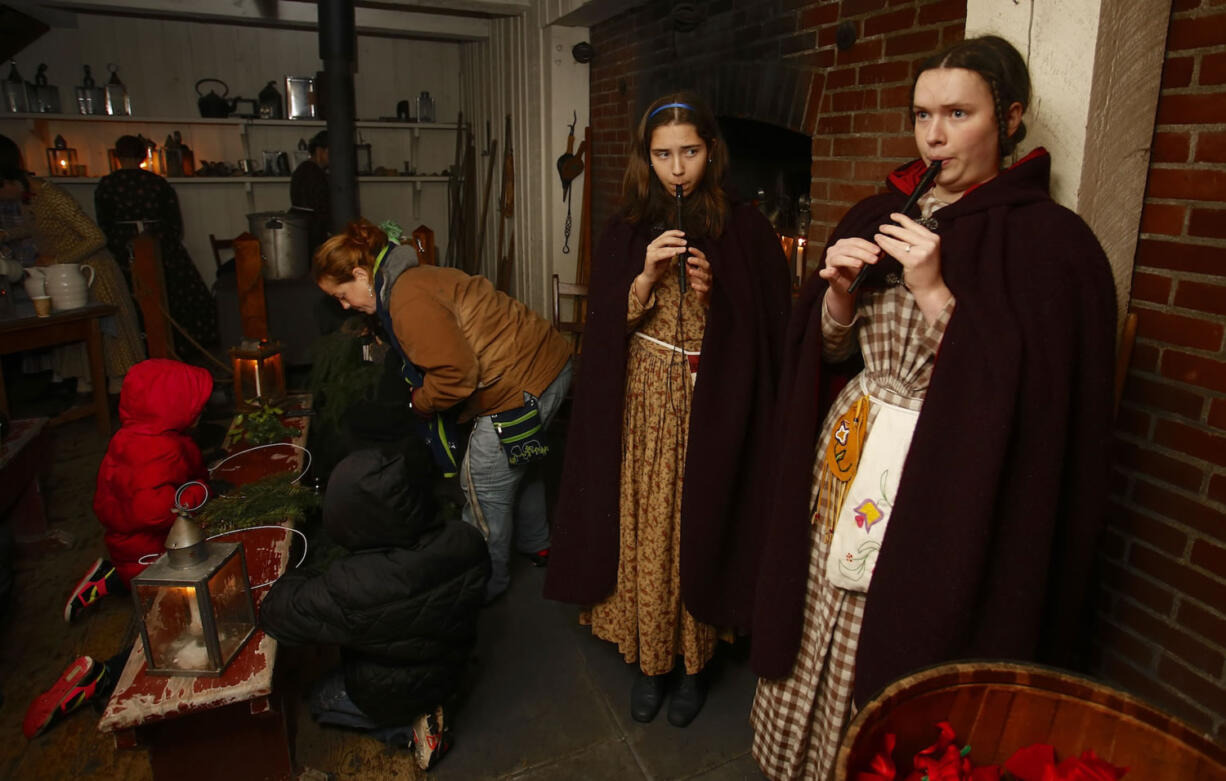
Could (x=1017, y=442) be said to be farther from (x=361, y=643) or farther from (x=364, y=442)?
(x=364, y=442)

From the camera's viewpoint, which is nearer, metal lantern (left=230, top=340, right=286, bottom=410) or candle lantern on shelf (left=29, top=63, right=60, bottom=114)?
metal lantern (left=230, top=340, right=286, bottom=410)

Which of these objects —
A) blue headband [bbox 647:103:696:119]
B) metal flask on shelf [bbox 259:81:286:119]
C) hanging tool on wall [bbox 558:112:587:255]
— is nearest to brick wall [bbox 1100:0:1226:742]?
blue headband [bbox 647:103:696:119]

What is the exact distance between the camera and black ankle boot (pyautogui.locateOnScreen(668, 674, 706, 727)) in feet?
7.34

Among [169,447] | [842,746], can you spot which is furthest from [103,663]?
[842,746]

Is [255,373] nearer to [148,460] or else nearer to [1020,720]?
[148,460]

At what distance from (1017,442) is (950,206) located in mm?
411

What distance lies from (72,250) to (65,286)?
16.3 inches

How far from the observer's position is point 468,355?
2473 mm

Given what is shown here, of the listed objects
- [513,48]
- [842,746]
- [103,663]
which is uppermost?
[513,48]

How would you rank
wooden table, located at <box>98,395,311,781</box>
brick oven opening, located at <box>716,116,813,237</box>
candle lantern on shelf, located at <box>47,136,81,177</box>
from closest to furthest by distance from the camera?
wooden table, located at <box>98,395,311,781</box>
brick oven opening, located at <box>716,116,813,237</box>
candle lantern on shelf, located at <box>47,136,81,177</box>

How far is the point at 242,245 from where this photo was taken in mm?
4305

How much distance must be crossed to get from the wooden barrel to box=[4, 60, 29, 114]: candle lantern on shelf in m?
7.44

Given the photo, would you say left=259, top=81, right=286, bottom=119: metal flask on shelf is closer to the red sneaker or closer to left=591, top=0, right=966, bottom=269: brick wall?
left=591, top=0, right=966, bottom=269: brick wall

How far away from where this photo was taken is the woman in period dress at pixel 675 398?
6.33 feet
